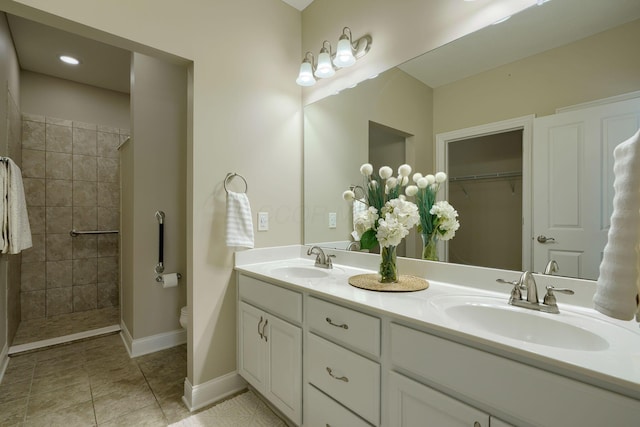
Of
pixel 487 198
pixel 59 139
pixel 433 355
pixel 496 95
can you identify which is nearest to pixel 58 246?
pixel 59 139

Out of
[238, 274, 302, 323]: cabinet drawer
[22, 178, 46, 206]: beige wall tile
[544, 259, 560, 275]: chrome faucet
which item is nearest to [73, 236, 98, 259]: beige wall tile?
[22, 178, 46, 206]: beige wall tile

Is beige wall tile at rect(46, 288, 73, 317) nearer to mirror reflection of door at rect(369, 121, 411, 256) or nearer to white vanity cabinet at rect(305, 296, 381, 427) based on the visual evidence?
white vanity cabinet at rect(305, 296, 381, 427)

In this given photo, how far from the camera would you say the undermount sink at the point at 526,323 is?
0.85 metres

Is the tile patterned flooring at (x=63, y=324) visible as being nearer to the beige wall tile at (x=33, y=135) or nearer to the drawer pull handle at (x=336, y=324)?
the beige wall tile at (x=33, y=135)

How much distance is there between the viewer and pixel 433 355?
0.89m

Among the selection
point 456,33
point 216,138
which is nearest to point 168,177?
point 216,138

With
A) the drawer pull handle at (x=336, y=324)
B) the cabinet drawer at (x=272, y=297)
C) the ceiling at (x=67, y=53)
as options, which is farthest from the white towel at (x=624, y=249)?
the ceiling at (x=67, y=53)

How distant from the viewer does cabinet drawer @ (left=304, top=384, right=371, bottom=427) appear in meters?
1.13

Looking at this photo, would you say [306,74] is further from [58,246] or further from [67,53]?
[58,246]

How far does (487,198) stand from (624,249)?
76cm

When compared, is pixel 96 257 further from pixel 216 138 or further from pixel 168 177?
pixel 216 138

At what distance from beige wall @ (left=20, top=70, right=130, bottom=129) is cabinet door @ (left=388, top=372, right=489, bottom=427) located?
164 inches

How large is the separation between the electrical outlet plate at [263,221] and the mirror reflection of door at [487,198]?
117 centimetres

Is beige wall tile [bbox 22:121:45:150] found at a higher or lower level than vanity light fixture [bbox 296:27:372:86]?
lower
